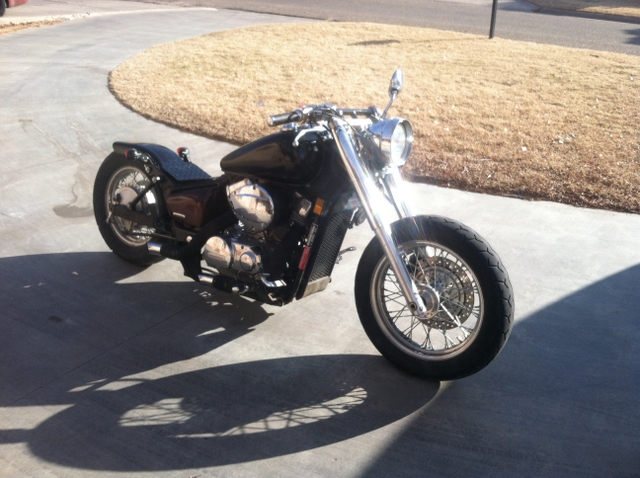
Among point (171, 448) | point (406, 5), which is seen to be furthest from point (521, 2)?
point (171, 448)

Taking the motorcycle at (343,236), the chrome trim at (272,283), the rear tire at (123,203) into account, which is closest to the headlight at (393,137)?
the motorcycle at (343,236)

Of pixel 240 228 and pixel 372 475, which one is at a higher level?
pixel 240 228

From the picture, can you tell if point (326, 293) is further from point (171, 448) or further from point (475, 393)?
point (171, 448)

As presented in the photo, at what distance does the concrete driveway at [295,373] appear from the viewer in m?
3.27

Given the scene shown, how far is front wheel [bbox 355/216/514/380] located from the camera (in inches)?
137

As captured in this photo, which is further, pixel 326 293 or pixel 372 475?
pixel 326 293

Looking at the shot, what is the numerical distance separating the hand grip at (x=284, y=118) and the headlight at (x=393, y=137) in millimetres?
401

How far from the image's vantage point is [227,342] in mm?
4180

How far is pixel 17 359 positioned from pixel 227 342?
1.12 m

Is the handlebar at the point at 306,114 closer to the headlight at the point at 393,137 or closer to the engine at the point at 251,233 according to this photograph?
the headlight at the point at 393,137

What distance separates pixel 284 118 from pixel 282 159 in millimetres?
257

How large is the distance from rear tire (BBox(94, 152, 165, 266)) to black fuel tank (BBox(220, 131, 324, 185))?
1044mm

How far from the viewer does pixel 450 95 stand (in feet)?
31.6

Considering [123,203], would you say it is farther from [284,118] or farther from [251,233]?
[284,118]
